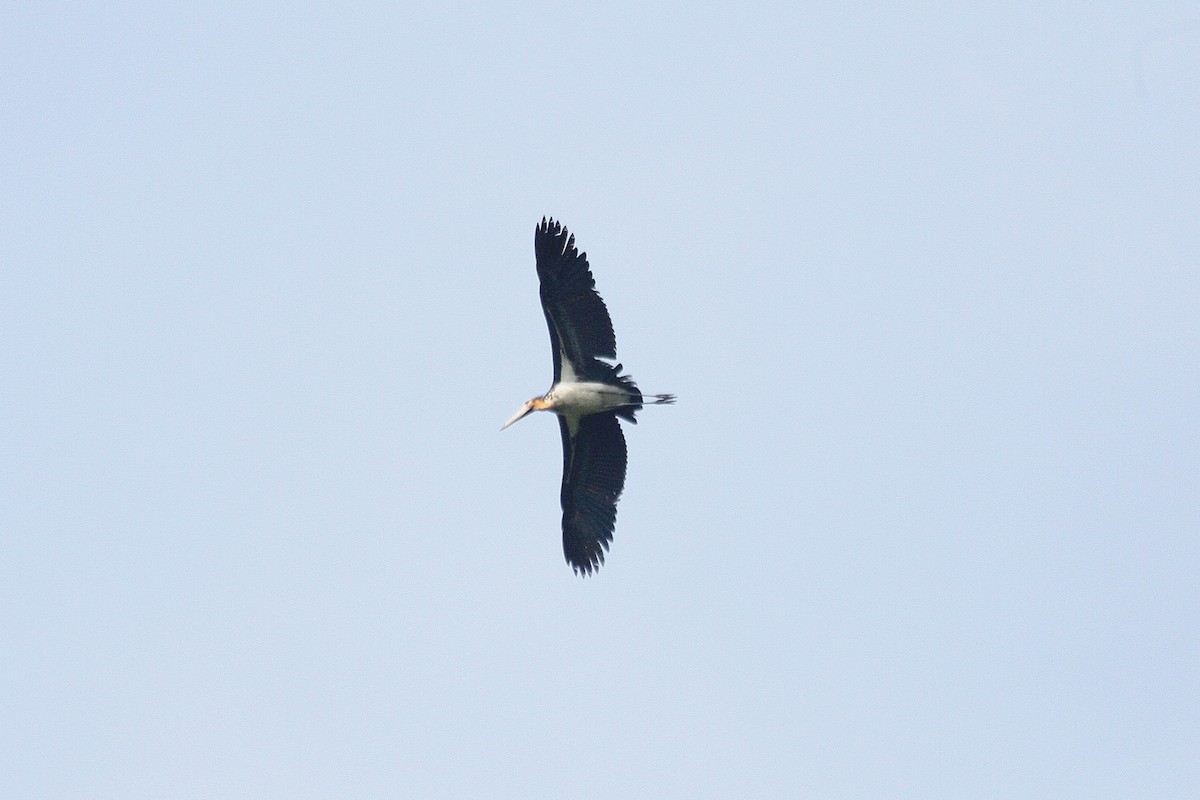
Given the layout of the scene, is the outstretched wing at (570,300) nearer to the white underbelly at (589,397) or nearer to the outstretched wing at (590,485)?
the white underbelly at (589,397)

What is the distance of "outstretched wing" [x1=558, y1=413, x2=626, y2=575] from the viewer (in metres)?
28.3

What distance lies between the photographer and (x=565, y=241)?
26906mm

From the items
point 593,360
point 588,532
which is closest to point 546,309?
point 593,360

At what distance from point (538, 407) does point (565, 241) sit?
296 cm

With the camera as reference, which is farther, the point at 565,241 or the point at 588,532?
the point at 588,532

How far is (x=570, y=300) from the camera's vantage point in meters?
27.0

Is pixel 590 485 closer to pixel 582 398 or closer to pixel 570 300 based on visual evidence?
pixel 582 398

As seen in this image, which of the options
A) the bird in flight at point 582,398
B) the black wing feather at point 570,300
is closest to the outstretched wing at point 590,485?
the bird in flight at point 582,398

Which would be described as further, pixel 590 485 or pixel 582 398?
pixel 590 485

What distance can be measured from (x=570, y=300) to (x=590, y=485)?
3.53m

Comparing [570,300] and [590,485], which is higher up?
[570,300]

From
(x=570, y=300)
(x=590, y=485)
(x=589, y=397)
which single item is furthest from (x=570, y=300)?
(x=590, y=485)

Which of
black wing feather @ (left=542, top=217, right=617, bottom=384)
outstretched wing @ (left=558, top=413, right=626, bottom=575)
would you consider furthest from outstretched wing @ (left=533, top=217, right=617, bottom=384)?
outstretched wing @ (left=558, top=413, right=626, bottom=575)

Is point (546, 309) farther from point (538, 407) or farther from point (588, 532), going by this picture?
point (588, 532)
